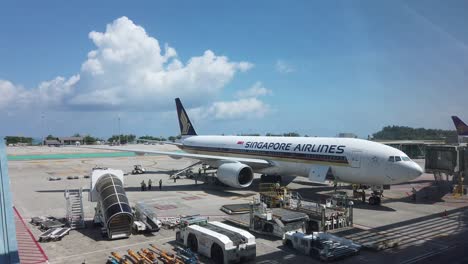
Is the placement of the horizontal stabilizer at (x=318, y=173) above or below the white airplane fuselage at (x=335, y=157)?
below

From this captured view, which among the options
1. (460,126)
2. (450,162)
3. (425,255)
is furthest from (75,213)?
(460,126)

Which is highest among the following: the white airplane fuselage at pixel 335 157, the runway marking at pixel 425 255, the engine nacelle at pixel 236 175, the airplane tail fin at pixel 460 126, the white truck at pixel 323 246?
the airplane tail fin at pixel 460 126

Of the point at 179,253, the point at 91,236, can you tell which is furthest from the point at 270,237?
the point at 91,236

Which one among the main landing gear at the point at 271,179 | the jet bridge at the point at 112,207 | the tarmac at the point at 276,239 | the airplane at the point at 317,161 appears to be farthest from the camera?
the main landing gear at the point at 271,179

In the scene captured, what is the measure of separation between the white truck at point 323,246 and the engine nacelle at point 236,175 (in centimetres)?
1321

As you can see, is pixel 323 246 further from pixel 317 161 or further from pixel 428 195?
pixel 428 195

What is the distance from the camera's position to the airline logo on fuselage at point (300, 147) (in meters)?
27.3

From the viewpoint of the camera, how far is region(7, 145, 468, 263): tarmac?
15664mm

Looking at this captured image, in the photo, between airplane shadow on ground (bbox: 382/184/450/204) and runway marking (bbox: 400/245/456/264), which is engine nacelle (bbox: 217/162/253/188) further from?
runway marking (bbox: 400/245/456/264)

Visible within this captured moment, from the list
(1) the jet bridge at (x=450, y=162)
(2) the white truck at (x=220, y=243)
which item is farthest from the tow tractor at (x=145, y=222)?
(1) the jet bridge at (x=450, y=162)

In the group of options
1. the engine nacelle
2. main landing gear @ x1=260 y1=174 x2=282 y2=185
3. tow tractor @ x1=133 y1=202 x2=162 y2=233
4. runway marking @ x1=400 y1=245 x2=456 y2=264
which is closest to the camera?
runway marking @ x1=400 y1=245 x2=456 y2=264

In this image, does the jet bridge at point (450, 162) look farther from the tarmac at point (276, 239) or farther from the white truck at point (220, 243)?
the white truck at point (220, 243)

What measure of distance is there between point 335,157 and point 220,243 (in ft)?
49.8

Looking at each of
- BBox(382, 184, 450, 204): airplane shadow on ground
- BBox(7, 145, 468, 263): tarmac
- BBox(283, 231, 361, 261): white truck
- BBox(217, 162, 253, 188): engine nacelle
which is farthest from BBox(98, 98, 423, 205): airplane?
BBox(283, 231, 361, 261): white truck
